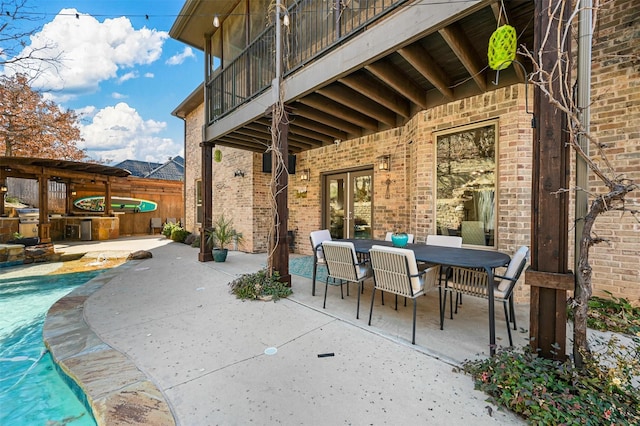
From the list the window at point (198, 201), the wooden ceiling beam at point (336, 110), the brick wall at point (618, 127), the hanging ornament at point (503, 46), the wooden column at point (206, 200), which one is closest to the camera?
the hanging ornament at point (503, 46)

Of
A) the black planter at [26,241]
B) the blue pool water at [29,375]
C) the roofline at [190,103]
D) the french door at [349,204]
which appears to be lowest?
the blue pool water at [29,375]

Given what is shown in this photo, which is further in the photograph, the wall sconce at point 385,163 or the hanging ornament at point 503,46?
the wall sconce at point 385,163

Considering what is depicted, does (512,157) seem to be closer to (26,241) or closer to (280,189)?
(280,189)

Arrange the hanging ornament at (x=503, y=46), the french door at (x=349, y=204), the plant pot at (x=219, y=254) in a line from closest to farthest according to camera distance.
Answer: the hanging ornament at (x=503, y=46), the french door at (x=349, y=204), the plant pot at (x=219, y=254)

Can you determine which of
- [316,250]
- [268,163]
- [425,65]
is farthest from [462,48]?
[268,163]

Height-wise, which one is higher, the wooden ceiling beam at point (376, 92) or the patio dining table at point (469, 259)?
the wooden ceiling beam at point (376, 92)

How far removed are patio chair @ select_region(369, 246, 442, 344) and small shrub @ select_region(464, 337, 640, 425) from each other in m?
0.84

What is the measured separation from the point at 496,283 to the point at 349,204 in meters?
3.90

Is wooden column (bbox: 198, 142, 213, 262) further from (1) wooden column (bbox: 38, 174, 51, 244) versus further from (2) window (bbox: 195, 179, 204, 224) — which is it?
(1) wooden column (bbox: 38, 174, 51, 244)

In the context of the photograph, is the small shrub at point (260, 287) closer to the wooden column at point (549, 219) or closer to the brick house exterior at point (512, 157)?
the brick house exterior at point (512, 157)

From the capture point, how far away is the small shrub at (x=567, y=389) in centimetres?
146

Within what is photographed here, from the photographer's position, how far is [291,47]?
16.5ft

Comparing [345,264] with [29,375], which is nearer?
[29,375]

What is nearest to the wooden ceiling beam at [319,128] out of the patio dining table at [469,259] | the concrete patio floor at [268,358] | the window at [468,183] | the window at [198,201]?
the window at [468,183]
